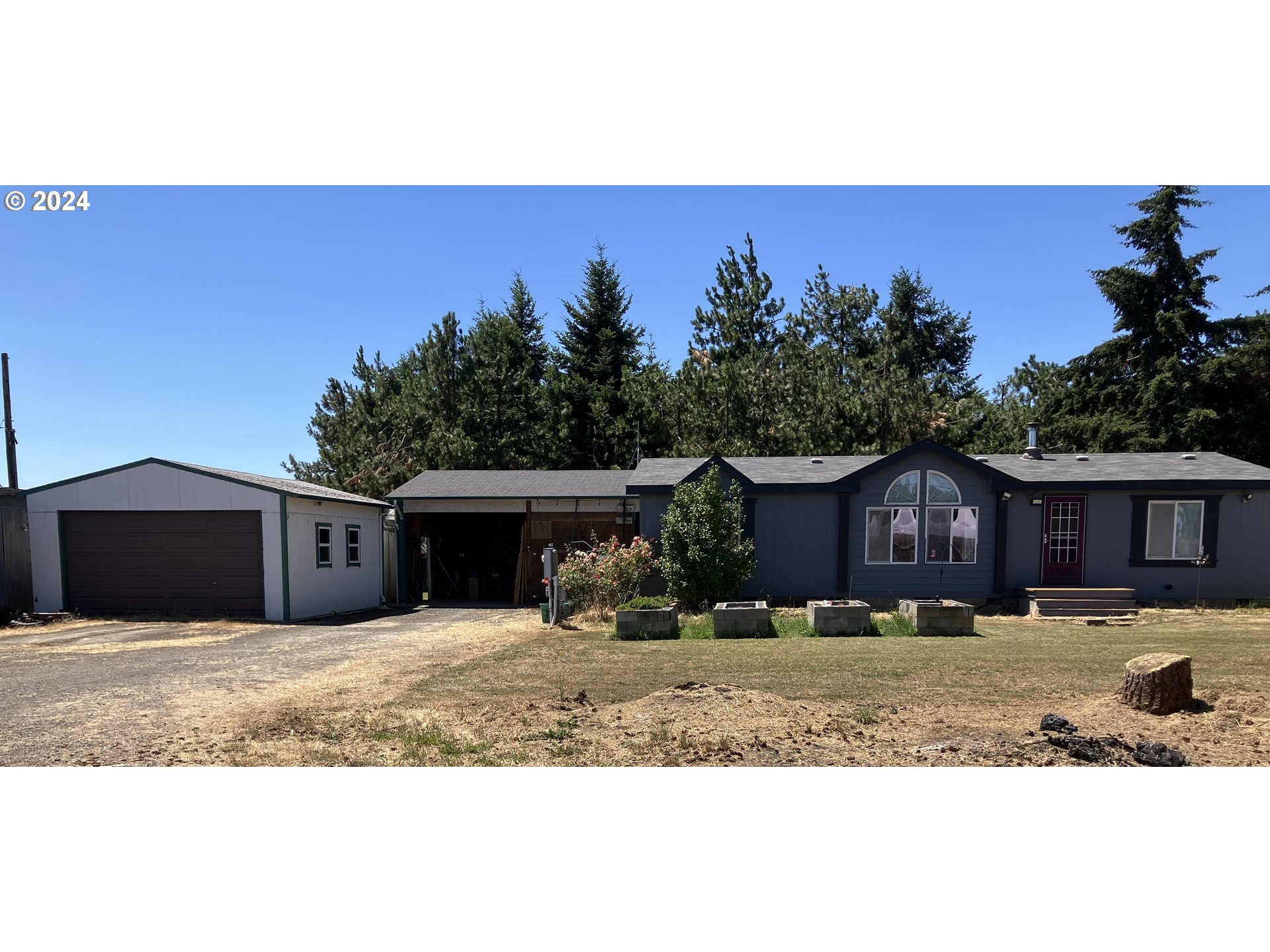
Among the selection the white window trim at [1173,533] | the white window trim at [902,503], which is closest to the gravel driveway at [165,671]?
the white window trim at [902,503]

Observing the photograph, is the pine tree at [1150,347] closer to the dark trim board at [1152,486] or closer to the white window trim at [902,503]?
the dark trim board at [1152,486]

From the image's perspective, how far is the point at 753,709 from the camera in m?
6.76

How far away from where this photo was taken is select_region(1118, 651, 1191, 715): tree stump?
6.59 metres

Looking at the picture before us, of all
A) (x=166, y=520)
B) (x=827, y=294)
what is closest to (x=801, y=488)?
(x=166, y=520)

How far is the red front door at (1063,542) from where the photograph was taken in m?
16.1

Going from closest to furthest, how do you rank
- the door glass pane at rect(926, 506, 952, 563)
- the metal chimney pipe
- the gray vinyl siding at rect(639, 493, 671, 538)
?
the door glass pane at rect(926, 506, 952, 563)
the gray vinyl siding at rect(639, 493, 671, 538)
the metal chimney pipe

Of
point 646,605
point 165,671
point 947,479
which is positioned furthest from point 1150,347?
point 165,671

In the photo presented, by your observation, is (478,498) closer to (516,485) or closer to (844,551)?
(516,485)

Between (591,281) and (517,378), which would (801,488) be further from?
(591,281)

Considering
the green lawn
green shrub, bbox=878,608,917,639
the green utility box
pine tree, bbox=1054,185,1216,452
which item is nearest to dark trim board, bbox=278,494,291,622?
the green utility box

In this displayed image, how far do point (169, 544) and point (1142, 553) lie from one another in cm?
2093

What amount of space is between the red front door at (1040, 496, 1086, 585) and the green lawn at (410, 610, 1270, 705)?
10.7ft

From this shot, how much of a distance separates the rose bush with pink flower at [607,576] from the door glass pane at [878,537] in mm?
4862

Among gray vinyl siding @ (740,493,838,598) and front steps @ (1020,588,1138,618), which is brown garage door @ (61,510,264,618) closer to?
gray vinyl siding @ (740,493,838,598)
